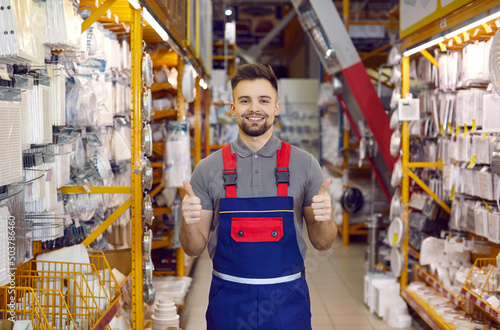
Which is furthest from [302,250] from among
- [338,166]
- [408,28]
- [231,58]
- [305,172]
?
[231,58]

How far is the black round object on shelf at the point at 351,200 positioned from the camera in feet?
27.1

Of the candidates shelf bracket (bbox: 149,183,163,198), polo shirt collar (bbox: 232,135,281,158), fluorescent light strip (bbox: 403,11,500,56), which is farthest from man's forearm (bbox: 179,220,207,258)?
shelf bracket (bbox: 149,183,163,198)

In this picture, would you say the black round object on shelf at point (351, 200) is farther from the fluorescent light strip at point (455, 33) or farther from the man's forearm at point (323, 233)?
the man's forearm at point (323, 233)

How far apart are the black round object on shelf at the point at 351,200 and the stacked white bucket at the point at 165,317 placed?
179 inches

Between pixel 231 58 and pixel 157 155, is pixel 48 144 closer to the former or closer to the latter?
pixel 157 155

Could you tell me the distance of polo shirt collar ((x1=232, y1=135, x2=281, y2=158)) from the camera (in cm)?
238

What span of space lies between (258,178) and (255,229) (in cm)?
23

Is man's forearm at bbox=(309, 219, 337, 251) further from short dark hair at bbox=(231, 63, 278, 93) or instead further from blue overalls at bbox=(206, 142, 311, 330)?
short dark hair at bbox=(231, 63, 278, 93)

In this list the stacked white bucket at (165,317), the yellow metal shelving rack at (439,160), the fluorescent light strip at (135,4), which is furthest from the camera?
the stacked white bucket at (165,317)

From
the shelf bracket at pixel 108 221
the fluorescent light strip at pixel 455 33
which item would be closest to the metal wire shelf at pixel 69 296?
the shelf bracket at pixel 108 221

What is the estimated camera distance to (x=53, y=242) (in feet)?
10.7

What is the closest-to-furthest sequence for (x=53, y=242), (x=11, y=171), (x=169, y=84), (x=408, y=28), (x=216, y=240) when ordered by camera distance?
(x=11, y=171), (x=216, y=240), (x=53, y=242), (x=408, y=28), (x=169, y=84)

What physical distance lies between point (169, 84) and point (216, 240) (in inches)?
121

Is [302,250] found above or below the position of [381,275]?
above
